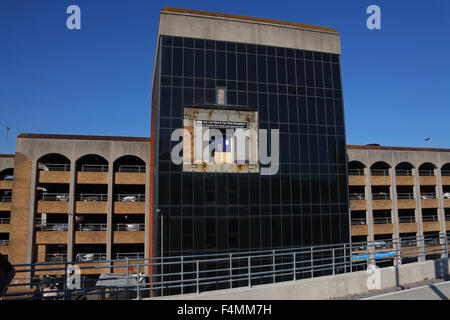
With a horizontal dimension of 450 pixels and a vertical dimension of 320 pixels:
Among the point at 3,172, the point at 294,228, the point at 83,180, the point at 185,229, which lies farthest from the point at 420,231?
the point at 3,172

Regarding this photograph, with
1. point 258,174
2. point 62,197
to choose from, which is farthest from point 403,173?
point 62,197

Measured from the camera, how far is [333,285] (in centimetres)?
978

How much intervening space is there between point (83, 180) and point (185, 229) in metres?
19.3

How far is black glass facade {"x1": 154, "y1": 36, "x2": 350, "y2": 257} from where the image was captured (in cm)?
1814

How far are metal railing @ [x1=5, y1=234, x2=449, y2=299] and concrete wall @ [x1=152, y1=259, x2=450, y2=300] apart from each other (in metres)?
0.33

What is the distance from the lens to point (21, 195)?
1218 inches

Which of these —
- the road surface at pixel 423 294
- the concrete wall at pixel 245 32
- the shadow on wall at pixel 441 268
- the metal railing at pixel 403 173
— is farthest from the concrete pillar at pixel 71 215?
the metal railing at pixel 403 173

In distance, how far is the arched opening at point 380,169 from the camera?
39.6 metres

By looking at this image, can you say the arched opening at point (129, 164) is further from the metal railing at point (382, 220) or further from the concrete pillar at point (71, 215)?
the metal railing at point (382, 220)

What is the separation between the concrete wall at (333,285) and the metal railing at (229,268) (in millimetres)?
333

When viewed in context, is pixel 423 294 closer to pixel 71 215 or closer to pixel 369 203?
pixel 71 215

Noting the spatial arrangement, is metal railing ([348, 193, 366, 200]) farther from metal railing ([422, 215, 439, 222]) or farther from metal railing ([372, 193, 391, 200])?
metal railing ([422, 215, 439, 222])
